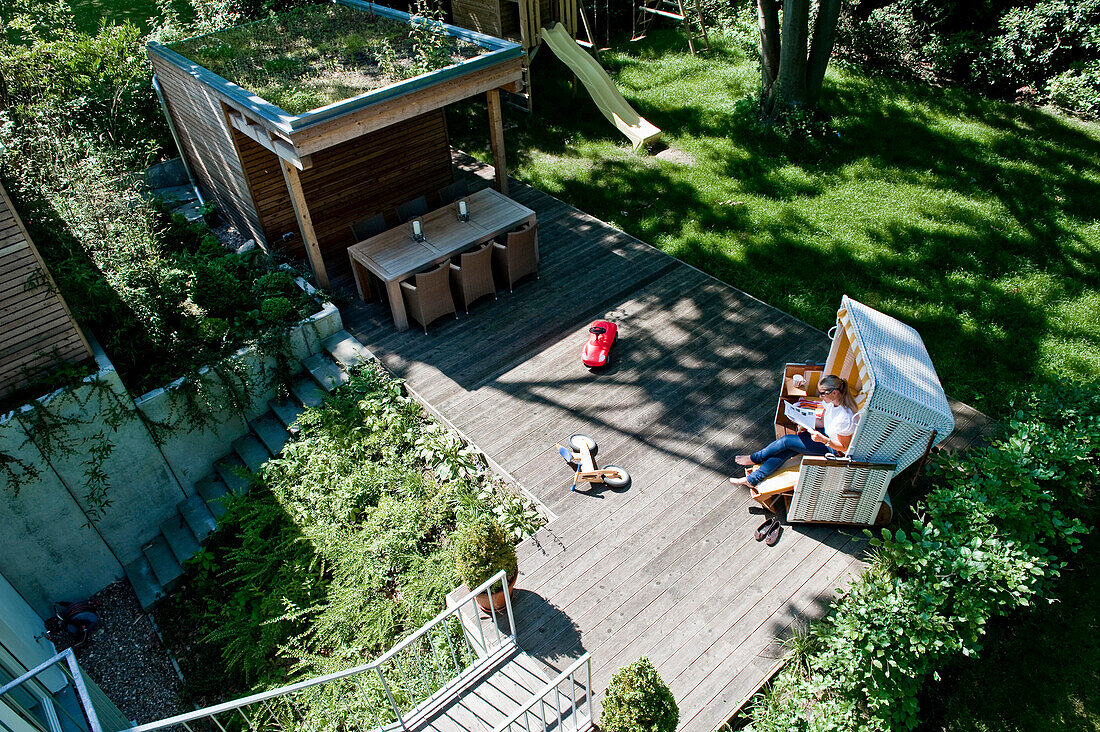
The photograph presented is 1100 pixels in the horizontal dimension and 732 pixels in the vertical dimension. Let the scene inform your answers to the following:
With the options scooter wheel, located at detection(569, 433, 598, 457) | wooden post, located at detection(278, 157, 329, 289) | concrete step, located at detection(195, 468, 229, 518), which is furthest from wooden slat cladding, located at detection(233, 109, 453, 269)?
scooter wheel, located at detection(569, 433, 598, 457)

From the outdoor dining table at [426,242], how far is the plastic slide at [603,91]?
390 cm

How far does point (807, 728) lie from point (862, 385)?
9.45ft

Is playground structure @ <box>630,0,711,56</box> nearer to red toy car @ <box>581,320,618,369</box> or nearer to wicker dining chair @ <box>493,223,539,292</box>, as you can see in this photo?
wicker dining chair @ <box>493,223,539,292</box>

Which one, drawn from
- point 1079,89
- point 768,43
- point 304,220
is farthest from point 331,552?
point 1079,89

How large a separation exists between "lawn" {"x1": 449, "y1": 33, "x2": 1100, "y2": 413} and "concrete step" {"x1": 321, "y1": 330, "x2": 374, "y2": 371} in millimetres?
4432

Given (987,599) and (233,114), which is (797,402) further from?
(233,114)

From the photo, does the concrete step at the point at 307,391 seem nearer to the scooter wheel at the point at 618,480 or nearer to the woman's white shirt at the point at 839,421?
the scooter wheel at the point at 618,480

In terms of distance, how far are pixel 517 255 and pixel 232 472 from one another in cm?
434

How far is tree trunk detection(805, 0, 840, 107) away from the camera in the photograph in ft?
37.2

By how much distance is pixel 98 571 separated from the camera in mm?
7938

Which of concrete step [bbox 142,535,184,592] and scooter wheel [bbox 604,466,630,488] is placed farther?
concrete step [bbox 142,535,184,592]

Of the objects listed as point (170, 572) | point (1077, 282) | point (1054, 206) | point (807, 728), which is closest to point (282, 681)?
point (170, 572)

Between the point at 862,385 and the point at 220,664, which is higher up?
the point at 862,385

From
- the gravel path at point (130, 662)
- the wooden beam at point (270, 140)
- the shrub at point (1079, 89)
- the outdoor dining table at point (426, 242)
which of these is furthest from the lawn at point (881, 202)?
the gravel path at point (130, 662)
